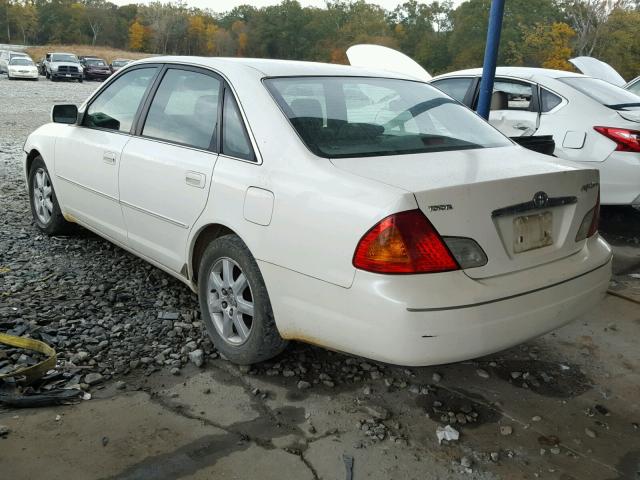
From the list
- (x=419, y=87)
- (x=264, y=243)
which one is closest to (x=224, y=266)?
(x=264, y=243)

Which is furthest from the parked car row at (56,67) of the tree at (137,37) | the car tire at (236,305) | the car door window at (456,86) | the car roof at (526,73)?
the tree at (137,37)

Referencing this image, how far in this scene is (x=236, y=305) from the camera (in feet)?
10.2

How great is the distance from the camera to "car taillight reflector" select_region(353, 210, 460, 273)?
2.35 m

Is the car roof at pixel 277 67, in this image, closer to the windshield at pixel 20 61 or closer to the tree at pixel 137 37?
the windshield at pixel 20 61

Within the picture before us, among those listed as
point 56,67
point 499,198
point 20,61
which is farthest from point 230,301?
point 56,67

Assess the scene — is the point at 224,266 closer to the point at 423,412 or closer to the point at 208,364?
the point at 208,364

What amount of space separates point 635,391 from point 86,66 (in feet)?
140

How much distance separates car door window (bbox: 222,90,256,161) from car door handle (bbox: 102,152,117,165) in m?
1.10

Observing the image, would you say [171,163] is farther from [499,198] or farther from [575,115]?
[575,115]

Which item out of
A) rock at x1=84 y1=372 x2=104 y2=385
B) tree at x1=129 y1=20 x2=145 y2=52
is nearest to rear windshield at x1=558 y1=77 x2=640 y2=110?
rock at x1=84 y1=372 x2=104 y2=385

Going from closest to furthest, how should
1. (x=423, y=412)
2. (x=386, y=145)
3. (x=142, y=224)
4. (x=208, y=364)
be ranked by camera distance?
(x=423, y=412), (x=386, y=145), (x=208, y=364), (x=142, y=224)

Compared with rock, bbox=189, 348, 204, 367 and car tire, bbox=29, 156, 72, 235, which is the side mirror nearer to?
car tire, bbox=29, 156, 72, 235

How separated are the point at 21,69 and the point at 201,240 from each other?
3517 centimetres

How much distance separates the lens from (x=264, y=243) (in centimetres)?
278
